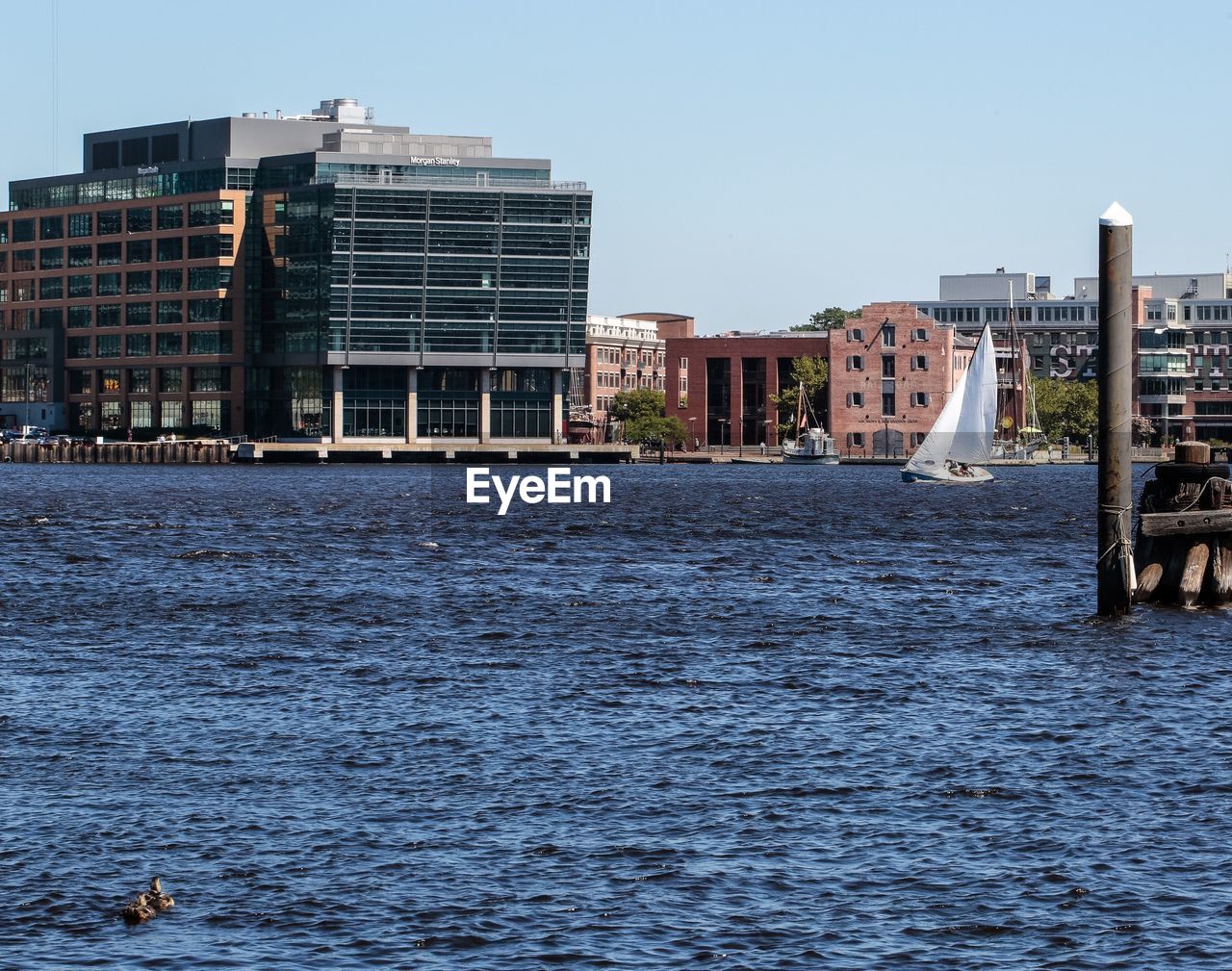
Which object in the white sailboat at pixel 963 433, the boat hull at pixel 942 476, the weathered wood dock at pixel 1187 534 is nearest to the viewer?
the weathered wood dock at pixel 1187 534

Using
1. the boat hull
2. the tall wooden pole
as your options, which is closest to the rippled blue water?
the tall wooden pole

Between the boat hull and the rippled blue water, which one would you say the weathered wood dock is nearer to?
the rippled blue water

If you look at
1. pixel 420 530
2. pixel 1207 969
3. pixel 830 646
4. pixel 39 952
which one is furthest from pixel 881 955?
pixel 420 530

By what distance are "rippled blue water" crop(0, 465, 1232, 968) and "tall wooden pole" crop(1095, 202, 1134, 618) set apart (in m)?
3.25

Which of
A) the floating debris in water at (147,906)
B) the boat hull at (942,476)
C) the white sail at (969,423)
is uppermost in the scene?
the white sail at (969,423)

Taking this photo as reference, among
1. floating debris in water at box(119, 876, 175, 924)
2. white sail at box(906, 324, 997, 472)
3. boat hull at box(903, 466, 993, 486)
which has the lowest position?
floating debris in water at box(119, 876, 175, 924)

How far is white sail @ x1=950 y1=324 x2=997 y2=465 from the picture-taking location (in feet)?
572

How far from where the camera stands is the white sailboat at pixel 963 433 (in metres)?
175

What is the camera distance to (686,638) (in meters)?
47.1

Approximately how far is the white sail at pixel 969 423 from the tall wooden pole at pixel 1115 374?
127 meters

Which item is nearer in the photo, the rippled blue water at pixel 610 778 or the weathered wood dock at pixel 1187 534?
the rippled blue water at pixel 610 778

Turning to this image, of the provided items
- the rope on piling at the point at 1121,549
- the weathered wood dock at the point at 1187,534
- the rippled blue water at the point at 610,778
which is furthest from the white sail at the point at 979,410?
the rope on piling at the point at 1121,549

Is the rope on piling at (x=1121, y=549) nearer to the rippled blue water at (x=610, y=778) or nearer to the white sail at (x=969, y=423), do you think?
the rippled blue water at (x=610, y=778)

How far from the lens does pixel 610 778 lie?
94.7ft
